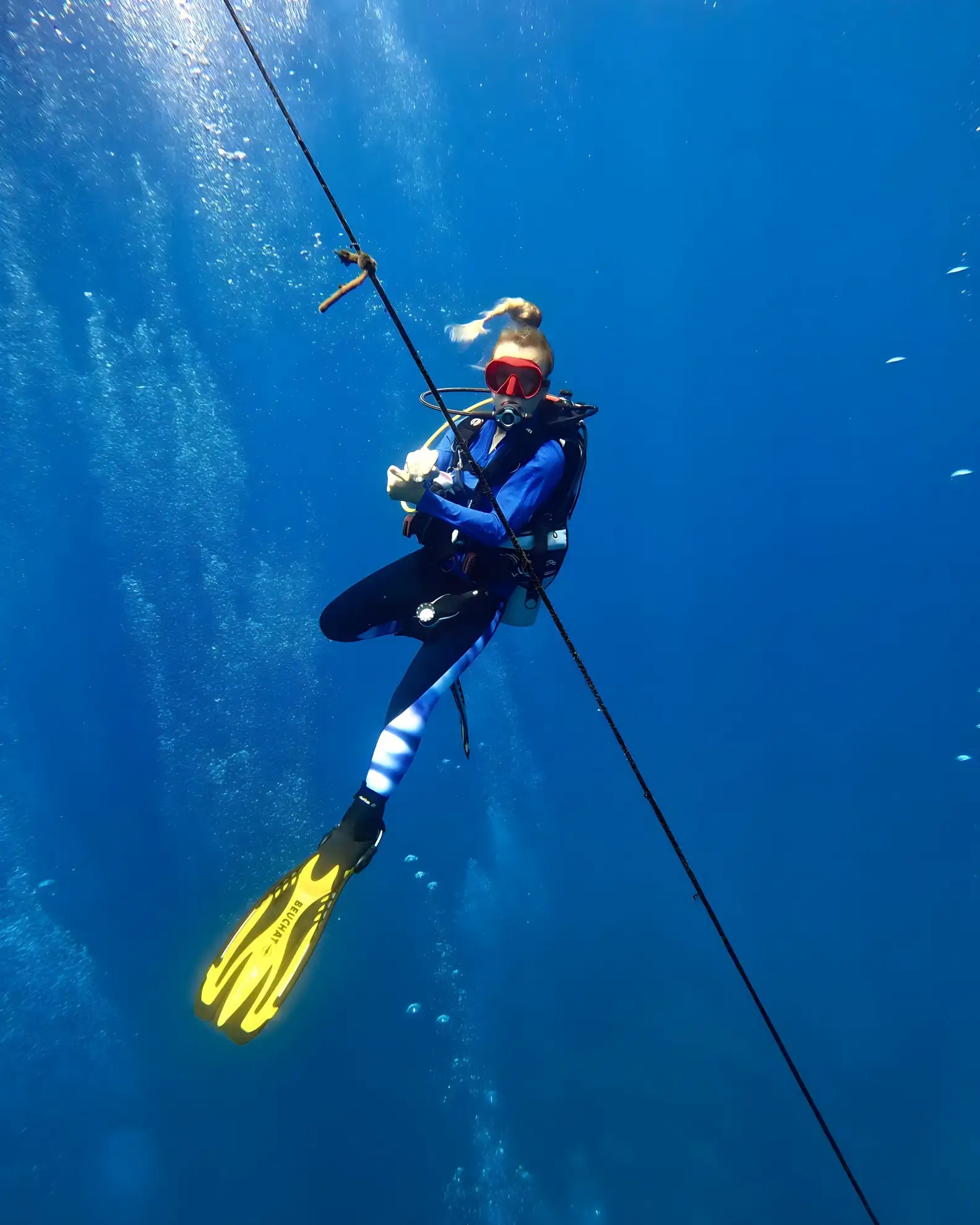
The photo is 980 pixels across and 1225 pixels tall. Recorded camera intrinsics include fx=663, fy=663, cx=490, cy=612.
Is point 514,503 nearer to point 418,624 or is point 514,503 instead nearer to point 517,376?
point 517,376

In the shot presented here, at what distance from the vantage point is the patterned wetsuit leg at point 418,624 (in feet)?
11.6

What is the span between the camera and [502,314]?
12.1ft

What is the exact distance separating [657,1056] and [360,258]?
15396 millimetres

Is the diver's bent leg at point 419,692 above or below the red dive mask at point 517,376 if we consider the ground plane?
below

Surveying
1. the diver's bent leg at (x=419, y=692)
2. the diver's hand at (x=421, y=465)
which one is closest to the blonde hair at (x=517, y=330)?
the diver's hand at (x=421, y=465)

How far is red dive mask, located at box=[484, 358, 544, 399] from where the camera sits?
3334 millimetres

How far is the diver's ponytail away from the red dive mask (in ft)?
1.24

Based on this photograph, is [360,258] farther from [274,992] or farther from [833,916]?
[833,916]

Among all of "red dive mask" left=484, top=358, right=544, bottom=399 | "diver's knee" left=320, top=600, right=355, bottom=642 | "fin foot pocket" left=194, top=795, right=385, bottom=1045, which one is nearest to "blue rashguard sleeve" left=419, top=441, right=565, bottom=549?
"red dive mask" left=484, top=358, right=544, bottom=399

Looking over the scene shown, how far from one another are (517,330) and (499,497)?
957 mm

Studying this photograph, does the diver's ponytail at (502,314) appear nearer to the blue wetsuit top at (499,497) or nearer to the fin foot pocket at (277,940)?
the blue wetsuit top at (499,497)

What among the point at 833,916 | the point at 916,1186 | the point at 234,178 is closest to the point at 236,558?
the point at 234,178

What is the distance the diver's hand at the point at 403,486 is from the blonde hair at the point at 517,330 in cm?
107

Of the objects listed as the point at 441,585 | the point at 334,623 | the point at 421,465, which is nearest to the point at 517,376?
the point at 421,465
